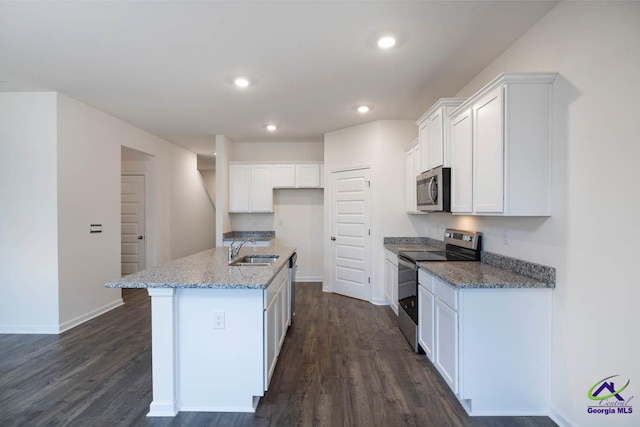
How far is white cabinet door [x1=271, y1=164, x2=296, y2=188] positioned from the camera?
562 centimetres

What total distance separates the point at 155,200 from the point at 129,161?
932 mm

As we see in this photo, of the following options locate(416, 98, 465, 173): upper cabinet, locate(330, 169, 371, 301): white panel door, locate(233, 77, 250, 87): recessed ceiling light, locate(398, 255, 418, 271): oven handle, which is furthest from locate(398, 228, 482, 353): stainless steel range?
locate(233, 77, 250, 87): recessed ceiling light

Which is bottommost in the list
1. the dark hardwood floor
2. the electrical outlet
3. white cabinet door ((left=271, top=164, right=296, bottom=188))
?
the dark hardwood floor

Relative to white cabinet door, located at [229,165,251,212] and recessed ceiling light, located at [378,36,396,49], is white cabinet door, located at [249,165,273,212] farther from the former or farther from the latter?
recessed ceiling light, located at [378,36,396,49]

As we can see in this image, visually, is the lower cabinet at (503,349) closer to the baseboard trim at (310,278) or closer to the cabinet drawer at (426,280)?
the cabinet drawer at (426,280)

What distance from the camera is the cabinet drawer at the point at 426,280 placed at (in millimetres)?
2555

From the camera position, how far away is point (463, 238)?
308 centimetres

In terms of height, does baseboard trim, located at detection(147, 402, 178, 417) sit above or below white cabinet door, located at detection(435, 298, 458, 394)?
below

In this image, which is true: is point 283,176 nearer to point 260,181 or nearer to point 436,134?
point 260,181

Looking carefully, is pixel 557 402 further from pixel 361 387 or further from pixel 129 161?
pixel 129 161

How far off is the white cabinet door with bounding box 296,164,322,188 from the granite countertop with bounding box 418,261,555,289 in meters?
3.18

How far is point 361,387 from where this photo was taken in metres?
2.37

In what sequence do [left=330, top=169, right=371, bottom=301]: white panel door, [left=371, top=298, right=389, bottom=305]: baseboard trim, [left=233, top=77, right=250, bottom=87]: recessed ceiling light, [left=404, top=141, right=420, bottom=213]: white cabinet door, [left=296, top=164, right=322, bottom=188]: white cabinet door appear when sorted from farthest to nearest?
[left=296, top=164, right=322, bottom=188]: white cabinet door → [left=330, top=169, right=371, bottom=301]: white panel door → [left=371, top=298, right=389, bottom=305]: baseboard trim → [left=404, top=141, right=420, bottom=213]: white cabinet door → [left=233, top=77, right=250, bottom=87]: recessed ceiling light

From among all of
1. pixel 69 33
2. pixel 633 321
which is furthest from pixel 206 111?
pixel 633 321
